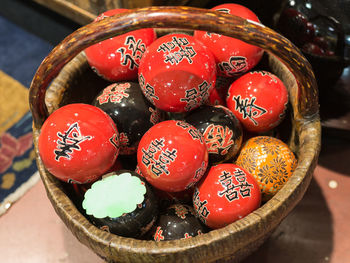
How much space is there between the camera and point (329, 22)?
3.06ft

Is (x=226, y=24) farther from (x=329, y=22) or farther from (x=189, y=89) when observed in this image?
(x=329, y=22)

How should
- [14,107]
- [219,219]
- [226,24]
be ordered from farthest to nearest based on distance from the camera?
[14,107], [219,219], [226,24]

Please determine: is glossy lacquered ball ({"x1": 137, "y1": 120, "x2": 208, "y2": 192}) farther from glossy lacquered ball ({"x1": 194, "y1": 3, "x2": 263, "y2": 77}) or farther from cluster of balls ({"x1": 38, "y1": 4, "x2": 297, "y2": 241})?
glossy lacquered ball ({"x1": 194, "y1": 3, "x2": 263, "y2": 77})

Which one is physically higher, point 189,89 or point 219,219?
point 189,89

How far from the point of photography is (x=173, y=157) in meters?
0.72

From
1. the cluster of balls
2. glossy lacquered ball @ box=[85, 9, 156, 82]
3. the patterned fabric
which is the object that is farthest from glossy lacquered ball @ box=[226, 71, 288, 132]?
the patterned fabric

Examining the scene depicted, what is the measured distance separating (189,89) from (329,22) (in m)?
0.45

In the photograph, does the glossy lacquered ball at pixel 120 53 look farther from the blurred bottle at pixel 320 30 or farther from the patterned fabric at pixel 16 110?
the patterned fabric at pixel 16 110

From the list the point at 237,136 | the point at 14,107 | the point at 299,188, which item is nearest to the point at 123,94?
the point at 237,136

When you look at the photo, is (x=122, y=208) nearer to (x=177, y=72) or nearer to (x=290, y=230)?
(x=177, y=72)

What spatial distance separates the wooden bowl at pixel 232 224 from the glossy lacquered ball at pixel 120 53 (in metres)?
0.16

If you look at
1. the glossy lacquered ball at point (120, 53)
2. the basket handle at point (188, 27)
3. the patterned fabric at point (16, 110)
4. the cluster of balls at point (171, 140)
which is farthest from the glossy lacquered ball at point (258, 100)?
the patterned fabric at point (16, 110)

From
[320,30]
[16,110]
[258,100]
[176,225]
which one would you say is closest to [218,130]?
[258,100]

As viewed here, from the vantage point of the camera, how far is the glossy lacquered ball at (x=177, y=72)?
0.78 m
